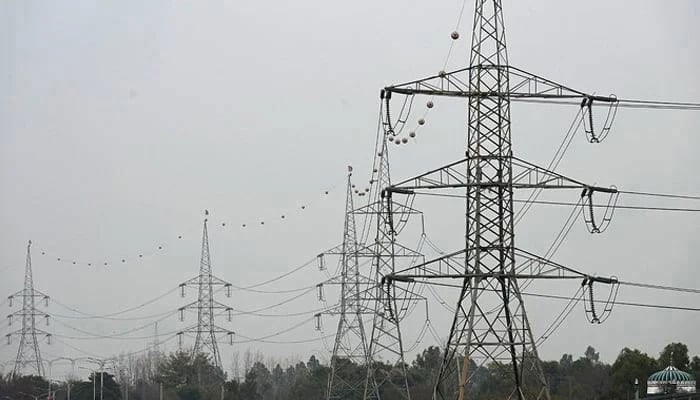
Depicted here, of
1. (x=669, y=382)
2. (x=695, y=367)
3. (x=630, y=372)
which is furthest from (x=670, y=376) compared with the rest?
(x=695, y=367)

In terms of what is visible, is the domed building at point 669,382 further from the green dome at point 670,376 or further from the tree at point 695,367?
the tree at point 695,367

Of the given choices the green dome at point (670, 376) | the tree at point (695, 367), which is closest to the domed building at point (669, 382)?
the green dome at point (670, 376)

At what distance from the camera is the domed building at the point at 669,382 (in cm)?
9607

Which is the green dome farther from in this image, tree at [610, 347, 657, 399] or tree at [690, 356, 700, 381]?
tree at [690, 356, 700, 381]

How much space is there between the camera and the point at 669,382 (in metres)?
96.6

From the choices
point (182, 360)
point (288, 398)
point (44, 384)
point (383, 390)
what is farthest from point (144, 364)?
point (383, 390)

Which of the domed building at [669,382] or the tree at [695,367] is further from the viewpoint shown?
the tree at [695,367]

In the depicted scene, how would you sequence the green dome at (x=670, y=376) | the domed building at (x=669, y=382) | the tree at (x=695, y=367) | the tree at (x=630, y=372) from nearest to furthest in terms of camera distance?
the domed building at (x=669, y=382)
the green dome at (x=670, y=376)
the tree at (x=630, y=372)
the tree at (x=695, y=367)

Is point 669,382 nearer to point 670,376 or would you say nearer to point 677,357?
point 670,376

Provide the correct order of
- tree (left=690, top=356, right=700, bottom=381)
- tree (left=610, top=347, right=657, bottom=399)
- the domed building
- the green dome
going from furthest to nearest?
tree (left=690, top=356, right=700, bottom=381)
tree (left=610, top=347, right=657, bottom=399)
the green dome
the domed building

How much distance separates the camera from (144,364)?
140500mm

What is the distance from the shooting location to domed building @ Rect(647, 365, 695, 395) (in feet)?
315

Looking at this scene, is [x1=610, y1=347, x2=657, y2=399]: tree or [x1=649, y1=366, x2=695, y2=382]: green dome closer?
[x1=649, y1=366, x2=695, y2=382]: green dome

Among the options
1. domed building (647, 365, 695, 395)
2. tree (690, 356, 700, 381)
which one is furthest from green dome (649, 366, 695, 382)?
tree (690, 356, 700, 381)
